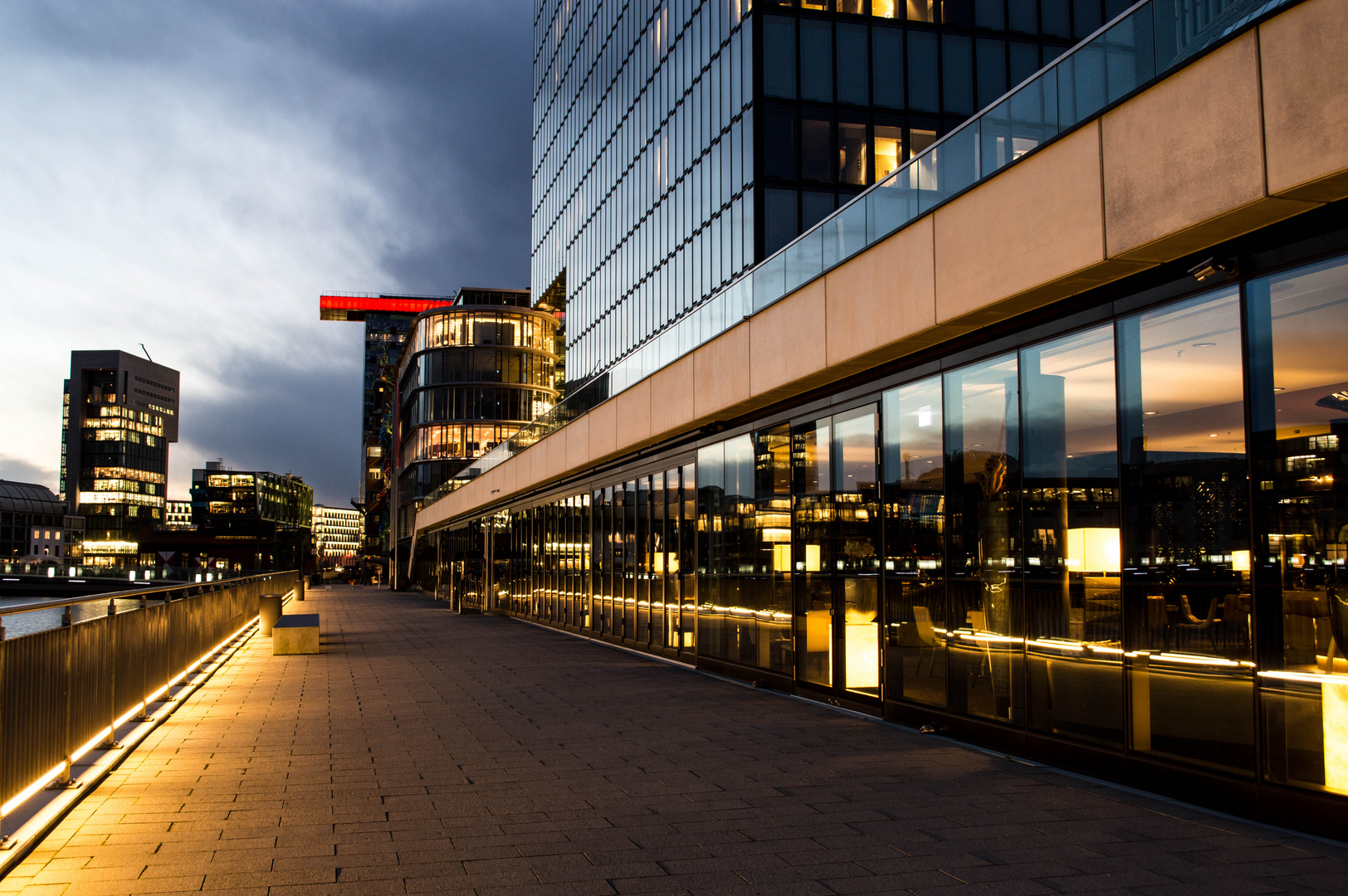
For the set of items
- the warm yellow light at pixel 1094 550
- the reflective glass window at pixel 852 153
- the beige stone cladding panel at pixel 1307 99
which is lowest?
the warm yellow light at pixel 1094 550

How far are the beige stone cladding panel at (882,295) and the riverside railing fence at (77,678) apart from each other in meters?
6.95

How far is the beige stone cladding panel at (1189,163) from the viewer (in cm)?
593

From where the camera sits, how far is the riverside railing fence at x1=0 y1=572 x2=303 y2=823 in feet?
19.8

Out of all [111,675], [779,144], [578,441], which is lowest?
[111,675]

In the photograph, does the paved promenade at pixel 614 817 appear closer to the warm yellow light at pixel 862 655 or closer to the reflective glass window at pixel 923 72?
the warm yellow light at pixel 862 655

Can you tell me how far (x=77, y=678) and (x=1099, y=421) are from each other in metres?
7.90

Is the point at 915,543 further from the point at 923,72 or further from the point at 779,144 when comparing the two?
the point at 923,72

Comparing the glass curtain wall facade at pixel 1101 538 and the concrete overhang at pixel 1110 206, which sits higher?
the concrete overhang at pixel 1110 206

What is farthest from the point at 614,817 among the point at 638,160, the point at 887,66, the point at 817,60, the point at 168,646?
the point at 638,160

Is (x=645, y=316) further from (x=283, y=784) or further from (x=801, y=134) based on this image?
(x=283, y=784)

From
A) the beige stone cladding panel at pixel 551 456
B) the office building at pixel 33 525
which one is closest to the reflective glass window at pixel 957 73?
the beige stone cladding panel at pixel 551 456

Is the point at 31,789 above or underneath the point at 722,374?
underneath

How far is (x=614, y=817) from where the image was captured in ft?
21.6

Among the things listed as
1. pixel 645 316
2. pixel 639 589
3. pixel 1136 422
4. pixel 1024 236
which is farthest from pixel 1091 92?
pixel 645 316
